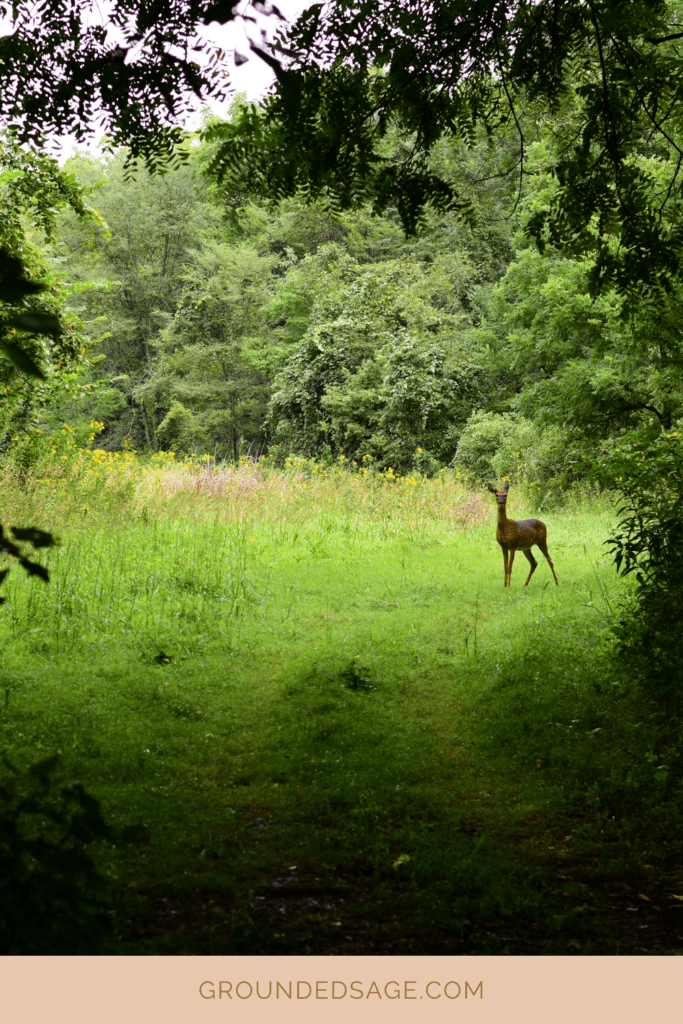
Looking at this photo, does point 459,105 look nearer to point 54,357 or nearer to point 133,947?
point 133,947

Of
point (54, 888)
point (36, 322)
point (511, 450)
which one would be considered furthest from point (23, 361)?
point (511, 450)

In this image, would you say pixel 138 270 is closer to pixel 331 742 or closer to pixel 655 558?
pixel 331 742

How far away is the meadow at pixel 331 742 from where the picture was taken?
293 cm

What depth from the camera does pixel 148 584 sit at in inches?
294

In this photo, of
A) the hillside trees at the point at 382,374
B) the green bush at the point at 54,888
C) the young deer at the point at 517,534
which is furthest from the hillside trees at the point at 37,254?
the hillside trees at the point at 382,374

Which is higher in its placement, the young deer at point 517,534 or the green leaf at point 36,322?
the green leaf at point 36,322

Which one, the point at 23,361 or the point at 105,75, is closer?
the point at 23,361

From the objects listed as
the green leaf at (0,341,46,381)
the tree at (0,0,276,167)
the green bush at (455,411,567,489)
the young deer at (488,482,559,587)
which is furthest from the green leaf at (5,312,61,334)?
the green bush at (455,411,567,489)

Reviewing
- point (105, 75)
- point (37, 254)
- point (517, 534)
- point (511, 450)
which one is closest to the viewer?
point (105, 75)

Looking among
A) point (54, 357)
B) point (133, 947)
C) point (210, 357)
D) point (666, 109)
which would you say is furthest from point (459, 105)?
point (210, 357)

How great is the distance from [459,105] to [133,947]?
4442mm

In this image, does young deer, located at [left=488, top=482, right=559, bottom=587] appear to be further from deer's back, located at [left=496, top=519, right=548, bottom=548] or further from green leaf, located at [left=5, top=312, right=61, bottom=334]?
green leaf, located at [left=5, top=312, right=61, bottom=334]

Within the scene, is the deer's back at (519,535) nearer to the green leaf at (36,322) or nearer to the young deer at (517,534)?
the young deer at (517,534)

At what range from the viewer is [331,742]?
4676 millimetres
